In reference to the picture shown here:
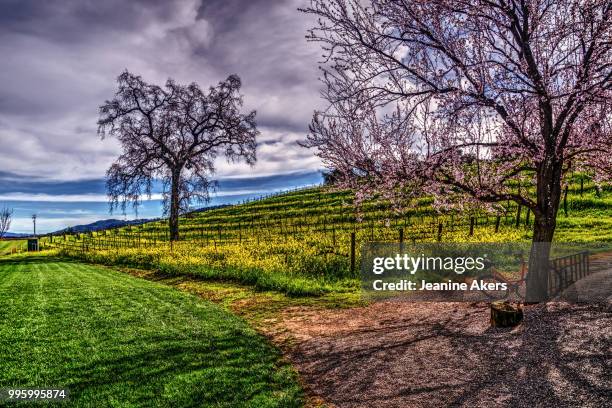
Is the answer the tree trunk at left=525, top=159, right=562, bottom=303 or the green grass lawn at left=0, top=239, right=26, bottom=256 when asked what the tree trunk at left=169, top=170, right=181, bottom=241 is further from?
the green grass lawn at left=0, top=239, right=26, bottom=256

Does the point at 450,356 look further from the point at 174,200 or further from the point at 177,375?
the point at 174,200

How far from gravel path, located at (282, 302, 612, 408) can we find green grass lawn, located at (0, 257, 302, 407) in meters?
0.96

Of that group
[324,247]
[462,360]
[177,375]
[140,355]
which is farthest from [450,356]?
[324,247]

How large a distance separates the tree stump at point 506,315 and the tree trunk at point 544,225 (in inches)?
68.1

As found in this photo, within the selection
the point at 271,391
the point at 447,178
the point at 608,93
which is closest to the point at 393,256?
the point at 447,178

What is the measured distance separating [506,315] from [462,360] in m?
2.01

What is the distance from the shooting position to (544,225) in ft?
31.8

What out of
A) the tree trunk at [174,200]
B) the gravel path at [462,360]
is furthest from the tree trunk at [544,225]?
the tree trunk at [174,200]

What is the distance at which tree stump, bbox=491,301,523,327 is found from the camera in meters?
8.32

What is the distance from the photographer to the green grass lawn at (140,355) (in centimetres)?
610

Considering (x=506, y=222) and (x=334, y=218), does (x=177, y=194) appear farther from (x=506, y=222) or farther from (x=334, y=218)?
(x=506, y=222)

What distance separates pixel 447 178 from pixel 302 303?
6.17 m

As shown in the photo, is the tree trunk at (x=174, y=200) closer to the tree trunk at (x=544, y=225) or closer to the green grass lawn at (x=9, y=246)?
the tree trunk at (x=544, y=225)

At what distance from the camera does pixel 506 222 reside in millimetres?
32031
